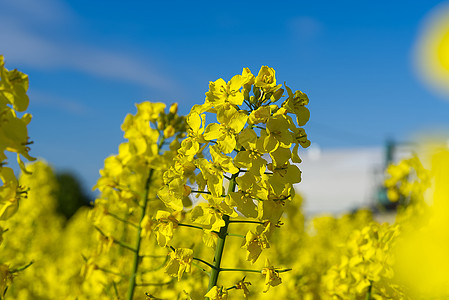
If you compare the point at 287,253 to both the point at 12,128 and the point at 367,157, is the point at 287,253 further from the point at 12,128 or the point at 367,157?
the point at 367,157

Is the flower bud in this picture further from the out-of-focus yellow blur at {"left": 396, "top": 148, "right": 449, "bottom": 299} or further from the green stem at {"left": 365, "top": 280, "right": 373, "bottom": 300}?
the out-of-focus yellow blur at {"left": 396, "top": 148, "right": 449, "bottom": 299}

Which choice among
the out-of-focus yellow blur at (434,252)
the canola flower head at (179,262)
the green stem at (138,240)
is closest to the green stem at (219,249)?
the canola flower head at (179,262)

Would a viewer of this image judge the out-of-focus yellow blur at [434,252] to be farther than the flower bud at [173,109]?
No

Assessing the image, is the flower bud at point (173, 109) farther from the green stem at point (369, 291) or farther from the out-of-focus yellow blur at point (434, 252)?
the out-of-focus yellow blur at point (434, 252)

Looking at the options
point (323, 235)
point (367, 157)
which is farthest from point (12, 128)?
point (367, 157)

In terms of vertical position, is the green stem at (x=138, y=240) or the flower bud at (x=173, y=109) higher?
the flower bud at (x=173, y=109)

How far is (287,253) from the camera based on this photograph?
6.67 meters

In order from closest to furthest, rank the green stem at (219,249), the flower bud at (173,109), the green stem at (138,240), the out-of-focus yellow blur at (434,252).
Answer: the out-of-focus yellow blur at (434,252) < the green stem at (219,249) < the green stem at (138,240) < the flower bud at (173,109)

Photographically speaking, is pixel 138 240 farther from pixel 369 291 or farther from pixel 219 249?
pixel 369 291

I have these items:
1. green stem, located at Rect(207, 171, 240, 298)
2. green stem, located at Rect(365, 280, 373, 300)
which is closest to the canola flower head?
green stem, located at Rect(207, 171, 240, 298)

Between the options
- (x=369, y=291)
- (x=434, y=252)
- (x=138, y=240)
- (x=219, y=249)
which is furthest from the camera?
(x=369, y=291)

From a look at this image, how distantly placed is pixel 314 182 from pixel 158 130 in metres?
31.1

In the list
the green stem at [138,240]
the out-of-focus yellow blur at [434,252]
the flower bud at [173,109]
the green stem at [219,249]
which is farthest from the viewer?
the flower bud at [173,109]

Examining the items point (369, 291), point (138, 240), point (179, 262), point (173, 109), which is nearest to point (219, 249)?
point (179, 262)
